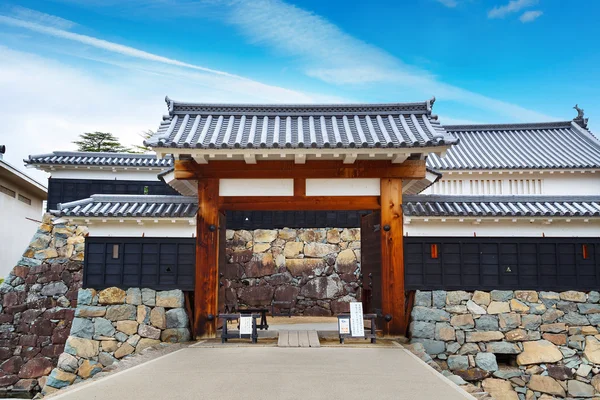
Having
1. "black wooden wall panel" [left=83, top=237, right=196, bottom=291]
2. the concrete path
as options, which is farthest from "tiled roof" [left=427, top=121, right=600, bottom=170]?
the concrete path

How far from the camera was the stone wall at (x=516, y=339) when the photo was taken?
9320 mm

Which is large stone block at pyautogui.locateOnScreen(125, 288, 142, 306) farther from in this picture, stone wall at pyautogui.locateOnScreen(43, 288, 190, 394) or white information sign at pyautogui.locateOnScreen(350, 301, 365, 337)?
white information sign at pyautogui.locateOnScreen(350, 301, 365, 337)

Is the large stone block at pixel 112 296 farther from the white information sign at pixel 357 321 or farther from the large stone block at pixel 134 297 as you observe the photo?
the white information sign at pixel 357 321

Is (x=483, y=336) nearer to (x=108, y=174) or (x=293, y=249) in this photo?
(x=293, y=249)

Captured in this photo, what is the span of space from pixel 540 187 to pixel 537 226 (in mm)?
8398

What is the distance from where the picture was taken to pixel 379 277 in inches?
402

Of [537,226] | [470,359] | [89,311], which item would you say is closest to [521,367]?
[470,359]

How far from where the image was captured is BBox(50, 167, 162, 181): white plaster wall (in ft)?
56.2

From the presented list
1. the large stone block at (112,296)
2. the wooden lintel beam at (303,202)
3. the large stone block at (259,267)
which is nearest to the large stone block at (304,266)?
the large stone block at (259,267)

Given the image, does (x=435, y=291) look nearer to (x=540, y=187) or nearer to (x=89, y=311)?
(x=89, y=311)

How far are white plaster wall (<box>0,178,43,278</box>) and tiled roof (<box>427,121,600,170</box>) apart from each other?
53.5ft

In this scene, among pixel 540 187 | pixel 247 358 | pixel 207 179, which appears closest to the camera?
pixel 247 358

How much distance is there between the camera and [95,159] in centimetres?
1705

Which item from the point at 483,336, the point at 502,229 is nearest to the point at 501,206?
the point at 502,229
